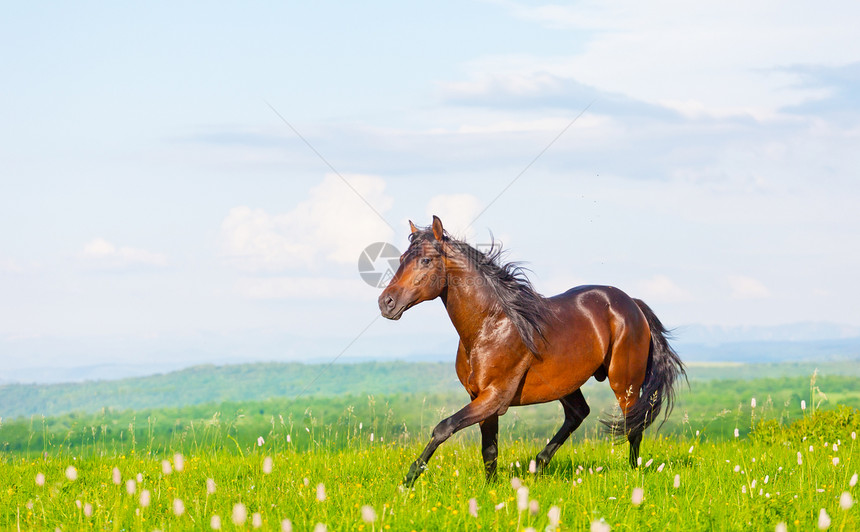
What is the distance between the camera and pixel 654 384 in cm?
930

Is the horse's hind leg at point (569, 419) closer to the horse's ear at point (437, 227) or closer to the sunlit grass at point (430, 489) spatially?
the sunlit grass at point (430, 489)

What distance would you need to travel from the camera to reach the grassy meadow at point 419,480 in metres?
5.67

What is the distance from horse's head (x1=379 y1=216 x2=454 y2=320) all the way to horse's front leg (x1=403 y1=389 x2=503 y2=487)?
3.57ft

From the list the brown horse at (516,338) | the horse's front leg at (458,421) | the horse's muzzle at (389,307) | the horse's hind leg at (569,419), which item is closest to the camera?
the horse's front leg at (458,421)

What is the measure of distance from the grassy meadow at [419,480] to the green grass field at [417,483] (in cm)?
2

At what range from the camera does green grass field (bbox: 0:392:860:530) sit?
5664mm

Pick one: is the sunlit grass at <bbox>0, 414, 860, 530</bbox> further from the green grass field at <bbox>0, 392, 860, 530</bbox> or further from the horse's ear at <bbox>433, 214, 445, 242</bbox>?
the horse's ear at <bbox>433, 214, 445, 242</bbox>

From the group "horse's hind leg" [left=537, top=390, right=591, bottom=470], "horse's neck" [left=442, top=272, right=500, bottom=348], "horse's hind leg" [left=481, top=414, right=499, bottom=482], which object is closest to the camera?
"horse's neck" [left=442, top=272, right=500, bottom=348]

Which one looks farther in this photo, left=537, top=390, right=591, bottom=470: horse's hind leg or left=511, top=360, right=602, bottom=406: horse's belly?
left=537, top=390, right=591, bottom=470: horse's hind leg

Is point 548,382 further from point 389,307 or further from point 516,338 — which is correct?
point 389,307

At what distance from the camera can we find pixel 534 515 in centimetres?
564

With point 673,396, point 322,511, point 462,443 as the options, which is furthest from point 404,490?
point 673,396

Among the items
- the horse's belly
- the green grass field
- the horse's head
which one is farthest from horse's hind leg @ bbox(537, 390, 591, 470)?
the horse's head

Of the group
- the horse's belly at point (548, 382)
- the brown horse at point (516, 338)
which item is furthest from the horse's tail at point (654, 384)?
the horse's belly at point (548, 382)
